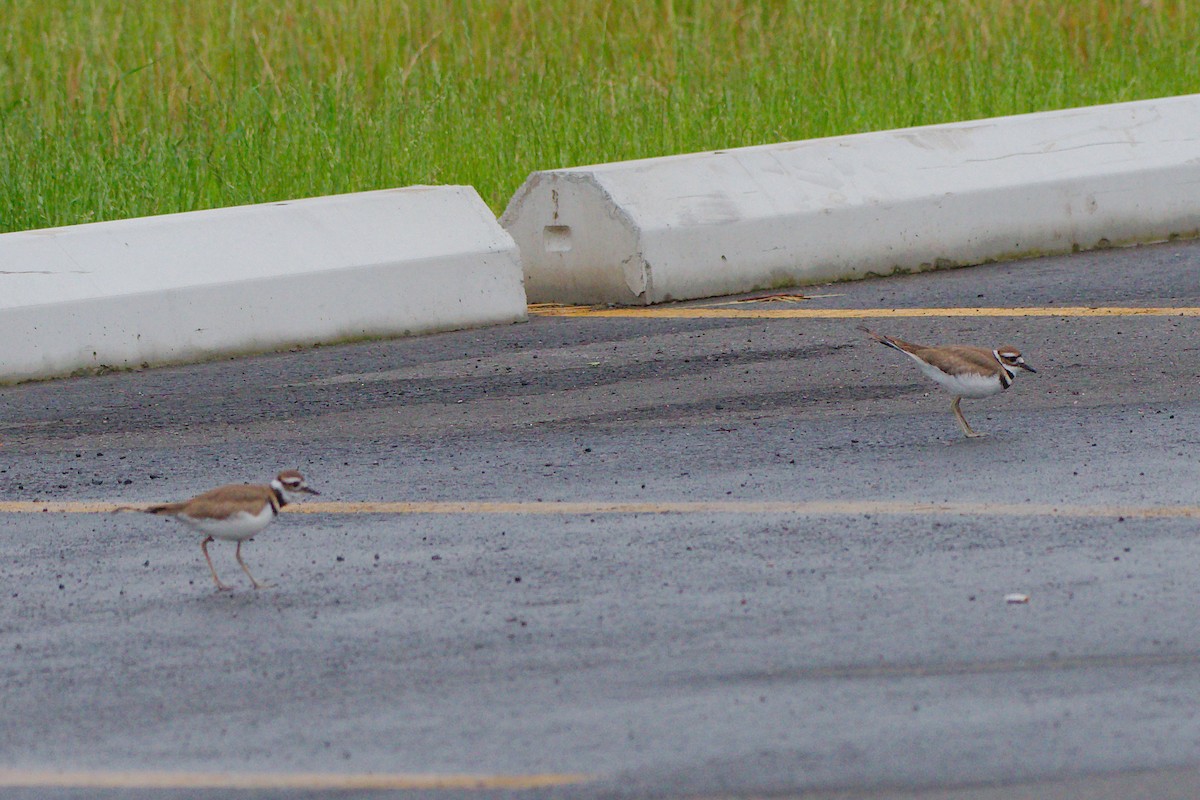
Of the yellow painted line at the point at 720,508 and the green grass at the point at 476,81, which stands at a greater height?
the green grass at the point at 476,81

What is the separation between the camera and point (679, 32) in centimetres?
1933

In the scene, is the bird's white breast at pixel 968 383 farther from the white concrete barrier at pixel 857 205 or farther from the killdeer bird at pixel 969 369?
the white concrete barrier at pixel 857 205

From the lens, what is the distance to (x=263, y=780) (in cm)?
521

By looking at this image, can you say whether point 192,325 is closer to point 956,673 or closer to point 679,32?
point 956,673

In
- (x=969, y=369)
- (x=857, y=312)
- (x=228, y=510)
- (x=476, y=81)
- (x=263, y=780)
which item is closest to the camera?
(x=263, y=780)

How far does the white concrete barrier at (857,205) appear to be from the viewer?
1356cm

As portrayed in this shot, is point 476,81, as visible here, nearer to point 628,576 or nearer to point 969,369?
point 969,369

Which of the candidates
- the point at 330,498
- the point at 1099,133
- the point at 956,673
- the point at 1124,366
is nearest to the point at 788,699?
the point at 956,673

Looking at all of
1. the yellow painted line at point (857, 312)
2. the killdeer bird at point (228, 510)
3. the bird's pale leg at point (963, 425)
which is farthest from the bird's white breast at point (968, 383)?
the killdeer bird at point (228, 510)

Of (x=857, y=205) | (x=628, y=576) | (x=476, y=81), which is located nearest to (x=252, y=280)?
(x=857, y=205)

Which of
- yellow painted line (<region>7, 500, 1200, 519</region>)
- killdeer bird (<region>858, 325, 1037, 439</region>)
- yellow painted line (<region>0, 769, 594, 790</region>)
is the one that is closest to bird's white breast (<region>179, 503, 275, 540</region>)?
yellow painted line (<region>7, 500, 1200, 519</region>)

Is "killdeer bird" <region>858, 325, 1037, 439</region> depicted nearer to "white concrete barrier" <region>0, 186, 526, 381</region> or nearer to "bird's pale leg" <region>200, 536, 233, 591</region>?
"bird's pale leg" <region>200, 536, 233, 591</region>

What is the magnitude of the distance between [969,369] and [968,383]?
0.20 ft

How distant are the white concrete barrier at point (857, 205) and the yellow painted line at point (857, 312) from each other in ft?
1.08
